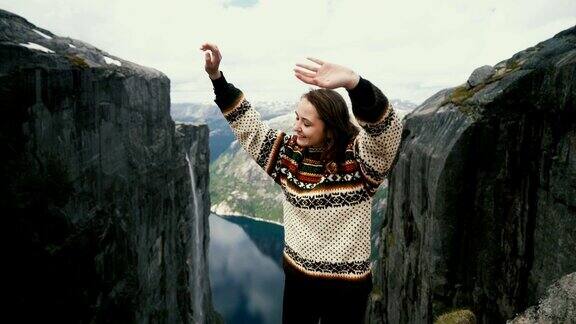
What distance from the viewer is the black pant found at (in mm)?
4824

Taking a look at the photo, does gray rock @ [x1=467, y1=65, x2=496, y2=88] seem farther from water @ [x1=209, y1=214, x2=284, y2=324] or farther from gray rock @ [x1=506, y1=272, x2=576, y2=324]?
water @ [x1=209, y1=214, x2=284, y2=324]

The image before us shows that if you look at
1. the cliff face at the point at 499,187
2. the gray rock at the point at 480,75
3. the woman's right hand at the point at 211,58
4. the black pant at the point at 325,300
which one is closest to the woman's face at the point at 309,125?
the woman's right hand at the point at 211,58

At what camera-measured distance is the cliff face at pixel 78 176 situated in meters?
10.9

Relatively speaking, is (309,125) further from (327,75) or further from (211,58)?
(211,58)

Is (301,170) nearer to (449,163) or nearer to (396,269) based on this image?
(449,163)

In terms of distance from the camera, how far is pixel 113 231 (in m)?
17.2

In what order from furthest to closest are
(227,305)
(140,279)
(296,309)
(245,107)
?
(227,305) → (140,279) → (245,107) → (296,309)

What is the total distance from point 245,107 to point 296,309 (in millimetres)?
2601

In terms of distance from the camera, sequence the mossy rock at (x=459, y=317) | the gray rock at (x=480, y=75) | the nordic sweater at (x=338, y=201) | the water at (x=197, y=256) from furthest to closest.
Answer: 1. the water at (x=197, y=256)
2. the gray rock at (x=480, y=75)
3. the mossy rock at (x=459, y=317)
4. the nordic sweater at (x=338, y=201)

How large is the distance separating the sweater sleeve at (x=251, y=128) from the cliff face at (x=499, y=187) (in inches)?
229

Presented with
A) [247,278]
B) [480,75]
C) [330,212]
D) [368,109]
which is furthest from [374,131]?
[247,278]

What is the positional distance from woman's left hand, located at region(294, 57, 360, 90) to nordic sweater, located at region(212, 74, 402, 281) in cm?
30

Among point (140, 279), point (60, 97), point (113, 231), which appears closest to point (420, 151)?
point (60, 97)

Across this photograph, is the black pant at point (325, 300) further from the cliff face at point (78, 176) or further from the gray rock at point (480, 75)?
the cliff face at point (78, 176)
